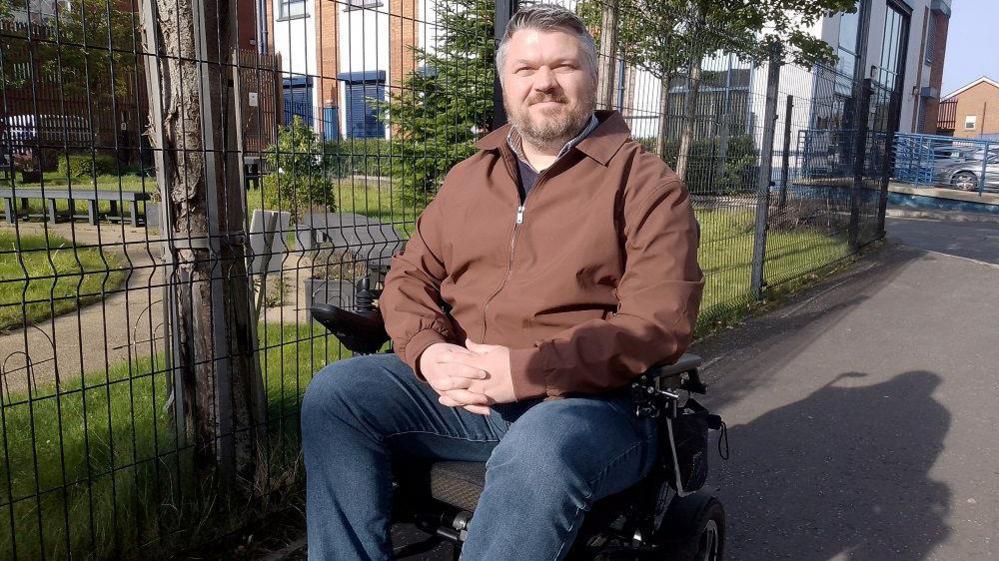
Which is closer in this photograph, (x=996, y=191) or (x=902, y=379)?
(x=902, y=379)

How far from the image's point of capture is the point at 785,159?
291 inches

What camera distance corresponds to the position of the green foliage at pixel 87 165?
2.35 meters

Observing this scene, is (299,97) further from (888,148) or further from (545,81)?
(888,148)

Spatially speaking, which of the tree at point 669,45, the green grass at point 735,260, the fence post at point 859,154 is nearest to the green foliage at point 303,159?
the tree at point 669,45

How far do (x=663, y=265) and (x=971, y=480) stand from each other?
263cm

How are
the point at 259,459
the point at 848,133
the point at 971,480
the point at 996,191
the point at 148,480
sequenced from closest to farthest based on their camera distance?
the point at 148,480
the point at 259,459
the point at 971,480
the point at 848,133
the point at 996,191

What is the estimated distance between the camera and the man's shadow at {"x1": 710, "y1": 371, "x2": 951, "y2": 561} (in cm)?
316

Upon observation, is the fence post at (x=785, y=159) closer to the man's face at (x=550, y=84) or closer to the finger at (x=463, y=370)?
the man's face at (x=550, y=84)

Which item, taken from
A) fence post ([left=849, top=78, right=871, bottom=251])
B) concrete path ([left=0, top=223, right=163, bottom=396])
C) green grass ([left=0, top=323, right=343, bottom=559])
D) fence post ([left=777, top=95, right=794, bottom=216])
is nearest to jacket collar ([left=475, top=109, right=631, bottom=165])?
green grass ([left=0, top=323, right=343, bottom=559])

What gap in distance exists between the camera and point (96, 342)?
554cm

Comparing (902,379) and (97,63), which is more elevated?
(97,63)

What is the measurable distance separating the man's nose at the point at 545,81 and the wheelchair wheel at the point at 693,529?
1344 mm

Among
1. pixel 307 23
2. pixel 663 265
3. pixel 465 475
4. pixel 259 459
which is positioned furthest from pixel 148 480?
pixel 663 265

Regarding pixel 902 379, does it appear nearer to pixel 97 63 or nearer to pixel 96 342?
pixel 97 63
